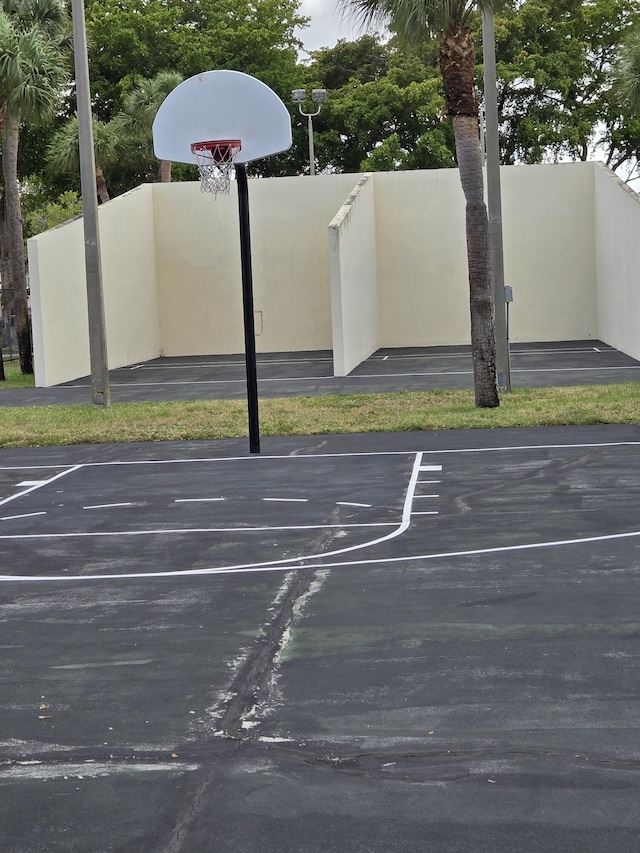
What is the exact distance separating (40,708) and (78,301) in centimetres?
2194

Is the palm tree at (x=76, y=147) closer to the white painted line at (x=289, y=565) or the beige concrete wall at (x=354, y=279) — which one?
the beige concrete wall at (x=354, y=279)

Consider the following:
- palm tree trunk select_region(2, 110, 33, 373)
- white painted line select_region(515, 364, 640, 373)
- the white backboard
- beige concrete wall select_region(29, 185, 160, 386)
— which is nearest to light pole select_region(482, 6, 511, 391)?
white painted line select_region(515, 364, 640, 373)

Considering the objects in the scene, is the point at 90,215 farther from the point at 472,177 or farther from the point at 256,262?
the point at 256,262

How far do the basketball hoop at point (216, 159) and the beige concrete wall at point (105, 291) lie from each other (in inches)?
421

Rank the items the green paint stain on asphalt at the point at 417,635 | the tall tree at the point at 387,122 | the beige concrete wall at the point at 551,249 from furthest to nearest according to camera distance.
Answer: the tall tree at the point at 387,122
the beige concrete wall at the point at 551,249
the green paint stain on asphalt at the point at 417,635

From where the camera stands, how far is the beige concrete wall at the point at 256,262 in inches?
1303

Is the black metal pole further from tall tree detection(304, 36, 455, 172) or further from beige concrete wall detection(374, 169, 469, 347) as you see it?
tall tree detection(304, 36, 455, 172)

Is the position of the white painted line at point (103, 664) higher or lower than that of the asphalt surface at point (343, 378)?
lower

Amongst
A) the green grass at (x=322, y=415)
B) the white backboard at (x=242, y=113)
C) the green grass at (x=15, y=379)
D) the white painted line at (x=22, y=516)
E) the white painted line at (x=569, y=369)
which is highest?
the white backboard at (x=242, y=113)

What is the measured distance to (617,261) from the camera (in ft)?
93.2

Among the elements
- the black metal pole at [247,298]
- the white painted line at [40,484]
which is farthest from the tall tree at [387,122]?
the white painted line at [40,484]

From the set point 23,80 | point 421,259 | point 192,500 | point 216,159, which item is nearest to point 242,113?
point 216,159

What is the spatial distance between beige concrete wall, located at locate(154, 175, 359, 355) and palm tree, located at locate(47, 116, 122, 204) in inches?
115

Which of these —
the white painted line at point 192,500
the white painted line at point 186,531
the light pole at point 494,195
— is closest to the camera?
the white painted line at point 186,531
